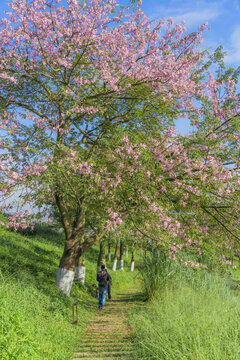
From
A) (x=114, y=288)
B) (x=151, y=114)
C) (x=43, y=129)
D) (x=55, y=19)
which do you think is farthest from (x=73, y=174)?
(x=114, y=288)

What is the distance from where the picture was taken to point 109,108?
1102 cm

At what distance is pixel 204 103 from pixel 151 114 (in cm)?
224

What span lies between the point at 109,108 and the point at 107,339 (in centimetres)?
764

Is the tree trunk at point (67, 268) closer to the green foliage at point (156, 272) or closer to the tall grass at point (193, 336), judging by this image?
the green foliage at point (156, 272)

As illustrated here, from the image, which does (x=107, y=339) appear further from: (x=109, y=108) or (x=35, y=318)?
(x=109, y=108)

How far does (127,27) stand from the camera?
1009 centimetres

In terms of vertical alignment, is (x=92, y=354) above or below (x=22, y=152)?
below

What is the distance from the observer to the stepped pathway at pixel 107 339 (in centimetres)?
696

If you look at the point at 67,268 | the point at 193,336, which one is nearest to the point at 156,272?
the point at 67,268

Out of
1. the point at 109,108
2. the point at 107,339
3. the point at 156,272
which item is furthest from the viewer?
the point at 156,272

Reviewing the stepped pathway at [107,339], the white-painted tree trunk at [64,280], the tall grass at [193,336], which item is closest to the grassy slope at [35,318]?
the stepped pathway at [107,339]

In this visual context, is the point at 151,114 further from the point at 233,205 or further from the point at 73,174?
the point at 233,205

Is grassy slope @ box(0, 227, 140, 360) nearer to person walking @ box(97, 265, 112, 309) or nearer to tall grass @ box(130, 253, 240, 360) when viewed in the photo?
person walking @ box(97, 265, 112, 309)

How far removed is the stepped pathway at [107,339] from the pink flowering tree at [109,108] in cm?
322
